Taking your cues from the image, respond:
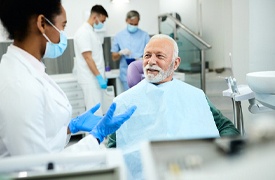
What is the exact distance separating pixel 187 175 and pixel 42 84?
2.31 feet

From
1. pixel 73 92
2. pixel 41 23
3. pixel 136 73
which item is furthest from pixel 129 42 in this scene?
pixel 41 23

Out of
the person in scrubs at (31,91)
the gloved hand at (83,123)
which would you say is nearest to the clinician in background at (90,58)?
the gloved hand at (83,123)

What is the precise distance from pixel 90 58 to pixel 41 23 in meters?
2.08

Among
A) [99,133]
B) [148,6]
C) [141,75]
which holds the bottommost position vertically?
[99,133]

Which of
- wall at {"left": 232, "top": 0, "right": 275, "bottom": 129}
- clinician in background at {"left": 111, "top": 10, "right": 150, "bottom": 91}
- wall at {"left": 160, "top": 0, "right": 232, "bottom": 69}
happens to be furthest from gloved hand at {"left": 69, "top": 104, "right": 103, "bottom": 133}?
wall at {"left": 160, "top": 0, "right": 232, "bottom": 69}

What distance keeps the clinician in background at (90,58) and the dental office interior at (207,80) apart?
0.20 m

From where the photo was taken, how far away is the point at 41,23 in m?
0.98

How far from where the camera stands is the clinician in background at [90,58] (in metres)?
3.04

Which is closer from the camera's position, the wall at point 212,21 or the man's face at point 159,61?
the man's face at point 159,61

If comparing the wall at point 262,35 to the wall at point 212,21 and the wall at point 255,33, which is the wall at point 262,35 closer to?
the wall at point 255,33

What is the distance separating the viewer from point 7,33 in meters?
0.99

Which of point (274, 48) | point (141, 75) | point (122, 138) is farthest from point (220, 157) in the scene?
point (274, 48)

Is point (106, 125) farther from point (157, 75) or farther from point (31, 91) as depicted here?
point (157, 75)

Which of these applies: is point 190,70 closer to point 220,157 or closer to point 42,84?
point 42,84
